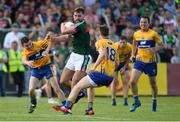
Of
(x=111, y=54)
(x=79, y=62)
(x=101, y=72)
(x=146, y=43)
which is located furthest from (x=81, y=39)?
(x=146, y=43)

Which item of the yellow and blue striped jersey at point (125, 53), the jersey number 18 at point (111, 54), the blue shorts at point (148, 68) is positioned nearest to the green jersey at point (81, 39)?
the jersey number 18 at point (111, 54)

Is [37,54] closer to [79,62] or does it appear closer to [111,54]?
[79,62]

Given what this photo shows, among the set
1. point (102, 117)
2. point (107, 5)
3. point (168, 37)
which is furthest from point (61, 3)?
point (102, 117)

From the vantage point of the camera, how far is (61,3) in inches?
1368

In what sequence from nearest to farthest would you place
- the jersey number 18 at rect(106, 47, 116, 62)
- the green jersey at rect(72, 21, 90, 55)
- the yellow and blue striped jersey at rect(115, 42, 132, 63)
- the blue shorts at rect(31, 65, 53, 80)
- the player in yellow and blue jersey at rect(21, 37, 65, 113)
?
the jersey number 18 at rect(106, 47, 116, 62) < the green jersey at rect(72, 21, 90, 55) < the player in yellow and blue jersey at rect(21, 37, 65, 113) < the blue shorts at rect(31, 65, 53, 80) < the yellow and blue striped jersey at rect(115, 42, 132, 63)

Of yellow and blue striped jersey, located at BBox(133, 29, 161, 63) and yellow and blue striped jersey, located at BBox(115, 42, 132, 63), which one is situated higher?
yellow and blue striped jersey, located at BBox(133, 29, 161, 63)

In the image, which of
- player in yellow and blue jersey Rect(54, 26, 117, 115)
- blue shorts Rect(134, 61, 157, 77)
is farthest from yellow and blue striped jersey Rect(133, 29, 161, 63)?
player in yellow and blue jersey Rect(54, 26, 117, 115)

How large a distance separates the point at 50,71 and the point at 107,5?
44.0ft

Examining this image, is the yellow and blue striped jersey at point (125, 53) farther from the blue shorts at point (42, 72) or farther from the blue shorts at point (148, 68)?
the blue shorts at point (42, 72)

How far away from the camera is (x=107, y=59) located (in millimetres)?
18891

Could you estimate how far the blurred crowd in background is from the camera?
1261 inches

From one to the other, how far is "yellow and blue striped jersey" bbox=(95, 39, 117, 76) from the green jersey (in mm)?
1136

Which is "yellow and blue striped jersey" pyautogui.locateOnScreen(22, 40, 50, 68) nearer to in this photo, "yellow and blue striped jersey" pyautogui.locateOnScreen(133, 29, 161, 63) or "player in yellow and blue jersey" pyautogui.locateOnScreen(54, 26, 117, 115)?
"yellow and blue striped jersey" pyautogui.locateOnScreen(133, 29, 161, 63)

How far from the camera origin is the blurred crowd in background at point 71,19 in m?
32.0
